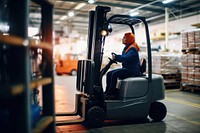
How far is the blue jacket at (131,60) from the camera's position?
456 cm

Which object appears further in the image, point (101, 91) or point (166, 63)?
point (166, 63)

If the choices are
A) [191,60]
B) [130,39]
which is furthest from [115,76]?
[191,60]

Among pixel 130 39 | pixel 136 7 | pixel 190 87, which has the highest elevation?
pixel 136 7

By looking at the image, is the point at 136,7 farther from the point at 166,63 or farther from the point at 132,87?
the point at 132,87

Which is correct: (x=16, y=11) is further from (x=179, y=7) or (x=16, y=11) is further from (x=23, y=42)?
(x=179, y=7)

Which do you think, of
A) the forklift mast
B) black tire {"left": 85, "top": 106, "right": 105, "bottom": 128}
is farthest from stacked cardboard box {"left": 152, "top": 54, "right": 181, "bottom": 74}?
black tire {"left": 85, "top": 106, "right": 105, "bottom": 128}

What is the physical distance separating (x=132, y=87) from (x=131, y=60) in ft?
1.83

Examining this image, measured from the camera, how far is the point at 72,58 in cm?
1941

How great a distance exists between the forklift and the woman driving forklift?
6.8 inches

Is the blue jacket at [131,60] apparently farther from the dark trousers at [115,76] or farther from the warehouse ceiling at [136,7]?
the warehouse ceiling at [136,7]

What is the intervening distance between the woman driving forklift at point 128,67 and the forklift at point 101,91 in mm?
173

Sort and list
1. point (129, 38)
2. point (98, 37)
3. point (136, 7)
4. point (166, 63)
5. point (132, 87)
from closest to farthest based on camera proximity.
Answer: point (98, 37) → point (132, 87) → point (129, 38) → point (166, 63) → point (136, 7)

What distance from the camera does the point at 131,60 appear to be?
15.4ft

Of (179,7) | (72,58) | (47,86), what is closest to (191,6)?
(179,7)
